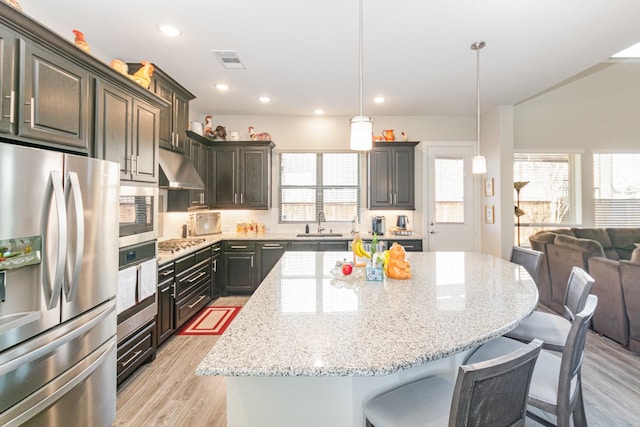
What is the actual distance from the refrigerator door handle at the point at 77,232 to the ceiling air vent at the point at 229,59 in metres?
1.93

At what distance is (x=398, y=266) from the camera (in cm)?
202

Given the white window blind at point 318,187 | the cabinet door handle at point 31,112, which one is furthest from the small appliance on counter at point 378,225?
the cabinet door handle at point 31,112

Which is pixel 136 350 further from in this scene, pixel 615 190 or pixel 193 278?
pixel 615 190

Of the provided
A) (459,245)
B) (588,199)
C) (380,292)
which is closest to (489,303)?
(380,292)

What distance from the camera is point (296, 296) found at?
1646 mm

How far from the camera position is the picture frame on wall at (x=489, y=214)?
4684mm

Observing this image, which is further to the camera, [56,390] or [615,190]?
[615,190]

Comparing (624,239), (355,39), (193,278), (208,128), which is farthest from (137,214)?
(624,239)

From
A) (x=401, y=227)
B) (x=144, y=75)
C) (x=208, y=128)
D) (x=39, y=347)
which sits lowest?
(x=39, y=347)

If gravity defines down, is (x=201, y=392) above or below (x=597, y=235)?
below

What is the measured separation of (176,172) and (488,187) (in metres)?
4.54

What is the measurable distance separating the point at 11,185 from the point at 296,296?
1.40 meters

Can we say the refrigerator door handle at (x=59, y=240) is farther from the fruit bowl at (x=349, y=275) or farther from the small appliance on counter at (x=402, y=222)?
the small appliance on counter at (x=402, y=222)

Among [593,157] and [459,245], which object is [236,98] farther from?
[593,157]
